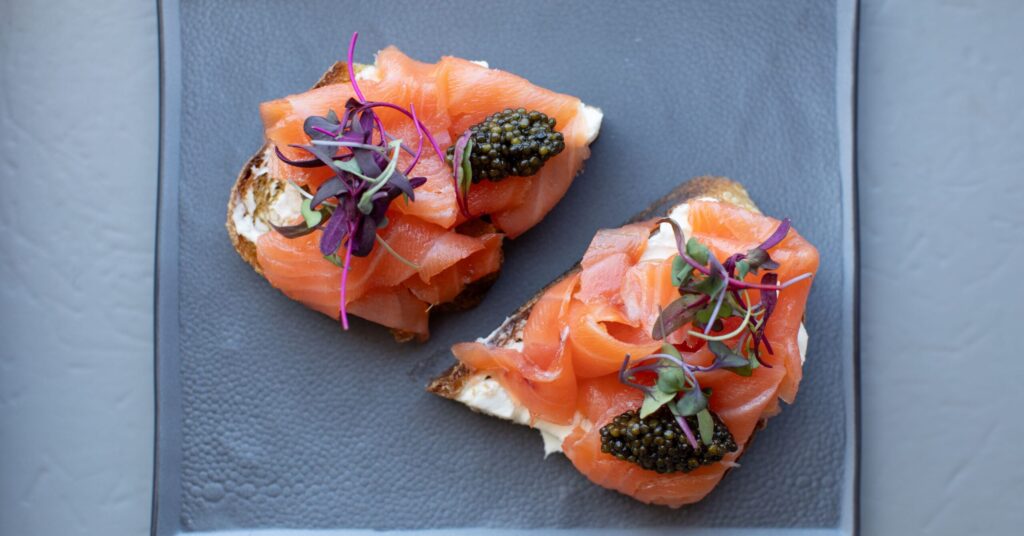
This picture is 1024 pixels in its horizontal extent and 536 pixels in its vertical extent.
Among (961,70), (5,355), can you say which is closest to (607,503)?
(961,70)

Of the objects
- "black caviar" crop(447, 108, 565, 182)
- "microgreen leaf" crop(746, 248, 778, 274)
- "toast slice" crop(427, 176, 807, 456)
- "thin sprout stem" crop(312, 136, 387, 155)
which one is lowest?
"toast slice" crop(427, 176, 807, 456)

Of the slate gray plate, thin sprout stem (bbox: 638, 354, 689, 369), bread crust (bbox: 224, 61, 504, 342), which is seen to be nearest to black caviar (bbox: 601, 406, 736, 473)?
thin sprout stem (bbox: 638, 354, 689, 369)

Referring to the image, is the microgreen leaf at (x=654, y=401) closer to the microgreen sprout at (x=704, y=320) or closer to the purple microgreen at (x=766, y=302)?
the microgreen sprout at (x=704, y=320)

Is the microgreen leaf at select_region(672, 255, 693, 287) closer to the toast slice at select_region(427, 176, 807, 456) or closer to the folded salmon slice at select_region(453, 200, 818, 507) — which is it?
the folded salmon slice at select_region(453, 200, 818, 507)

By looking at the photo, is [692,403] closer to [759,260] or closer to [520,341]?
[759,260]

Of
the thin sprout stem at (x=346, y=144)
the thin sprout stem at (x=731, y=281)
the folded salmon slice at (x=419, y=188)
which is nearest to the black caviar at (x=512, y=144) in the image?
the folded salmon slice at (x=419, y=188)

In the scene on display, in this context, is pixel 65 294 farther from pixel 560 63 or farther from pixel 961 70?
pixel 961 70
